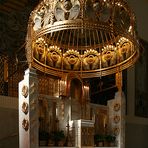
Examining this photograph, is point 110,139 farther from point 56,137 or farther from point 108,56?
point 108,56

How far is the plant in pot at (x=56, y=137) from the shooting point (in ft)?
26.9

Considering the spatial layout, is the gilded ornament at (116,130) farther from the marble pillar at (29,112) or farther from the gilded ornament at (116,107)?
the marble pillar at (29,112)

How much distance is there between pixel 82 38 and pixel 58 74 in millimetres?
1236

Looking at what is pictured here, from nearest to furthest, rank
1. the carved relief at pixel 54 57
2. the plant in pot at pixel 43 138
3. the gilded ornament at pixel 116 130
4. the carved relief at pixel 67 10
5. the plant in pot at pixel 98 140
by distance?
the carved relief at pixel 67 10, the plant in pot at pixel 43 138, the plant in pot at pixel 98 140, the carved relief at pixel 54 57, the gilded ornament at pixel 116 130

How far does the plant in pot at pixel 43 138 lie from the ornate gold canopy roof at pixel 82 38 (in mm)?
1544

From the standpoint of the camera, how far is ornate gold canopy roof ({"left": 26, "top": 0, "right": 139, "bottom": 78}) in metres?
7.09

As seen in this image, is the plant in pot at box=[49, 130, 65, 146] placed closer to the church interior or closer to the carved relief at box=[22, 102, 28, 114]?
the church interior

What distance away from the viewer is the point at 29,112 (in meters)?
7.49

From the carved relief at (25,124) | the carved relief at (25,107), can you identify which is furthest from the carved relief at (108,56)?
the carved relief at (25,124)

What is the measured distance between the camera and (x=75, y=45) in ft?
33.3

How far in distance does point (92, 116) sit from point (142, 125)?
12.6ft

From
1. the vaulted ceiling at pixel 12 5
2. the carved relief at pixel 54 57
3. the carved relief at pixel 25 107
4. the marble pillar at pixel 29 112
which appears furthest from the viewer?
the carved relief at pixel 54 57

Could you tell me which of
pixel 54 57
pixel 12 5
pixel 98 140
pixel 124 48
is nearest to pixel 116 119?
pixel 98 140

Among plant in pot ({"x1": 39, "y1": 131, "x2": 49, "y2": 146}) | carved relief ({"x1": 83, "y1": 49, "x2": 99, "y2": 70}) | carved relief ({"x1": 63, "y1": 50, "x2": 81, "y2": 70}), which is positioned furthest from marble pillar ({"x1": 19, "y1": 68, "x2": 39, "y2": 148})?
carved relief ({"x1": 83, "y1": 49, "x2": 99, "y2": 70})
